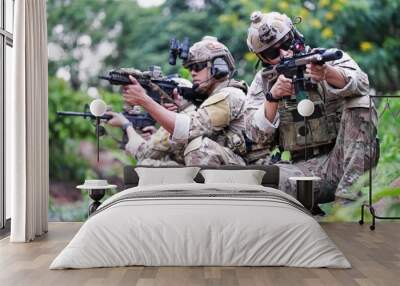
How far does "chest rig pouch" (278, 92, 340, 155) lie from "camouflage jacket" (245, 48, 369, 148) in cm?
3

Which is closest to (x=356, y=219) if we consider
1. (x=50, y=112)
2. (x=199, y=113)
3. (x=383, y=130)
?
(x=383, y=130)

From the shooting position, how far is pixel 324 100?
700 cm

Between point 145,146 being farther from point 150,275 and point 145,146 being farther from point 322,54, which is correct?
point 150,275

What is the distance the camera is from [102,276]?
13.4 ft

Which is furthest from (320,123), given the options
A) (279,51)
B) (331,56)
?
(279,51)

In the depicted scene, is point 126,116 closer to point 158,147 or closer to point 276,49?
point 158,147

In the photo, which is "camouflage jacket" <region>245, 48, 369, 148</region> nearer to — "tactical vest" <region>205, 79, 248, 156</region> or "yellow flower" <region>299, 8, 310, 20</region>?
"tactical vest" <region>205, 79, 248, 156</region>

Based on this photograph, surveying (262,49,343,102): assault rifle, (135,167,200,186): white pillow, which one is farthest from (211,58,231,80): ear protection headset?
(135,167,200,186): white pillow

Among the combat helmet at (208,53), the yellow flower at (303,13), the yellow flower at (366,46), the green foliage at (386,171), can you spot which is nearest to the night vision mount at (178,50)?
the combat helmet at (208,53)

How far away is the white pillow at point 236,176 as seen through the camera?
6426 millimetres

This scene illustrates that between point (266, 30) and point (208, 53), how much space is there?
74cm

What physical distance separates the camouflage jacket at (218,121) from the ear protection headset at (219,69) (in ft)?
0.42

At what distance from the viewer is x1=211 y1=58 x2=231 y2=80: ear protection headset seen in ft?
23.2

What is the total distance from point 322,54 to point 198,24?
152cm
